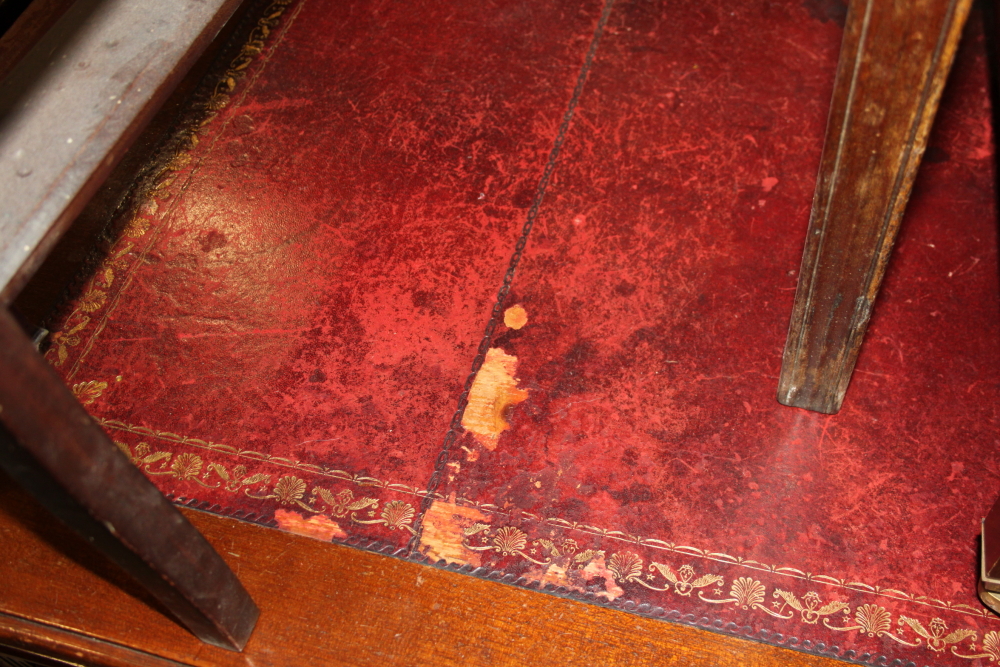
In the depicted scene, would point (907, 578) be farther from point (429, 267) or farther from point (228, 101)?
point (228, 101)

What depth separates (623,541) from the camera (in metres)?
2.04

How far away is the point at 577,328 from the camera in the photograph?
7.77 feet

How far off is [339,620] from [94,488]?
853mm

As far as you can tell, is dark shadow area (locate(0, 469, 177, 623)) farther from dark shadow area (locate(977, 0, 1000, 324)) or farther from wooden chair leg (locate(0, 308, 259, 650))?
dark shadow area (locate(977, 0, 1000, 324))

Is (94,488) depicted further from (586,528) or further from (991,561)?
(991,561)

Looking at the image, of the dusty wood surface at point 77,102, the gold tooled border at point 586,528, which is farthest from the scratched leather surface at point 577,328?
the dusty wood surface at point 77,102

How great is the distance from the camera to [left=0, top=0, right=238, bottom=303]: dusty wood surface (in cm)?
143

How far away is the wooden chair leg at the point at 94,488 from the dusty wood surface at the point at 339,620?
0.80ft

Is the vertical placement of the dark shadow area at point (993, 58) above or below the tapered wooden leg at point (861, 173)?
below

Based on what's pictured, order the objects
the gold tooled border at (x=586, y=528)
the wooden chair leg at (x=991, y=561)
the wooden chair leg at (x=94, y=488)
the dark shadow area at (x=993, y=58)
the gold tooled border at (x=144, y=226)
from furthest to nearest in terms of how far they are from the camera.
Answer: the dark shadow area at (x=993, y=58)
the gold tooled border at (x=144, y=226)
the gold tooled border at (x=586, y=528)
the wooden chair leg at (x=991, y=561)
the wooden chair leg at (x=94, y=488)

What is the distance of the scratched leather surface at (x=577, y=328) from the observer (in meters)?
2.03

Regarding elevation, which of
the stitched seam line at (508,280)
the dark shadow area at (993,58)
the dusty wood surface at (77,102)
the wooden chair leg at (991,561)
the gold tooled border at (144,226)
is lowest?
the wooden chair leg at (991,561)

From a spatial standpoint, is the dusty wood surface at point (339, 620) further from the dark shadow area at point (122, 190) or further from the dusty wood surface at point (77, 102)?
the dusty wood surface at point (77, 102)

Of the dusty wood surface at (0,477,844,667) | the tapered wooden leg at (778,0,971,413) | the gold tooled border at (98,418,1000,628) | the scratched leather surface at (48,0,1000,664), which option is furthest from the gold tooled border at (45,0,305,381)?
the tapered wooden leg at (778,0,971,413)
